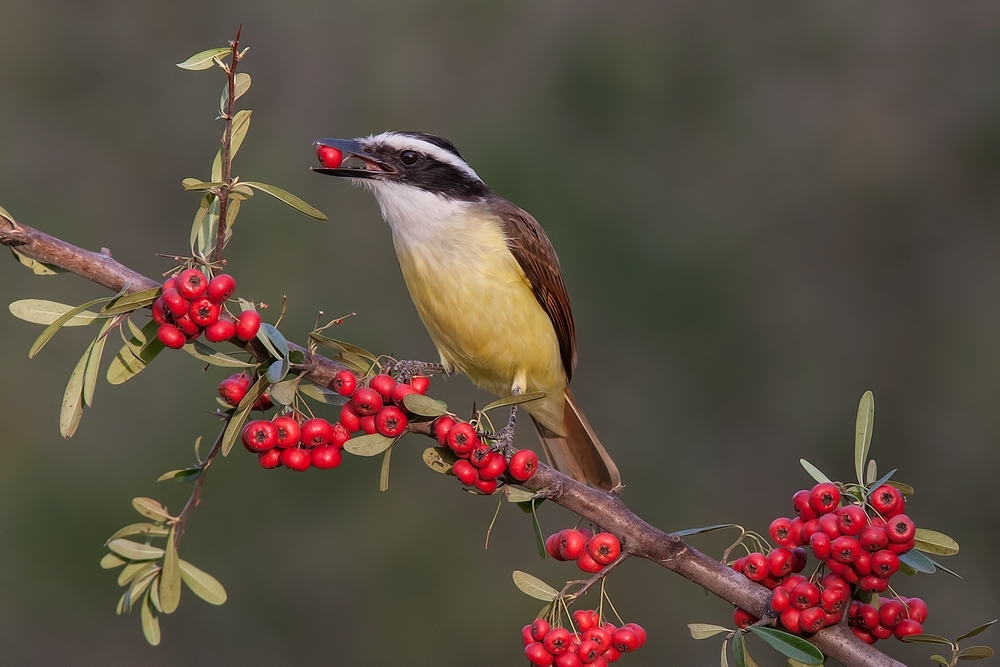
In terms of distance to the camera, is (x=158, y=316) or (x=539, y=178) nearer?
(x=158, y=316)

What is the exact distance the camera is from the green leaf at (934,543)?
6.59ft

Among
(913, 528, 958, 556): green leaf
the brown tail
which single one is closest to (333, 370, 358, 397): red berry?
(913, 528, 958, 556): green leaf

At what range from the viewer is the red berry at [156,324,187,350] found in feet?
6.32

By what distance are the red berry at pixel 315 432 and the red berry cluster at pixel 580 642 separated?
613 millimetres

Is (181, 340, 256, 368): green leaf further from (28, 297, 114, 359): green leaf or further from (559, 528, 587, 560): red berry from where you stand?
(559, 528, 587, 560): red berry

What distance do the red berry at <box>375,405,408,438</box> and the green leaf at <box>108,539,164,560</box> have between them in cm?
54

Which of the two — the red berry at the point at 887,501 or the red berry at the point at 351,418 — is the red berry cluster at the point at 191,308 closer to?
the red berry at the point at 351,418

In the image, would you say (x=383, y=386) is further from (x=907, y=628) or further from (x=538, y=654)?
(x=907, y=628)

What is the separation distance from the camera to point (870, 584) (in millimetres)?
2020

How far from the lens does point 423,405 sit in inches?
81.7

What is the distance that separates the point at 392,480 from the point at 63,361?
2473 mm

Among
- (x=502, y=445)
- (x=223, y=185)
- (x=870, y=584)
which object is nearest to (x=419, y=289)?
(x=502, y=445)

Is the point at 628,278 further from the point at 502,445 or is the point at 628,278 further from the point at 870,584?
the point at 870,584

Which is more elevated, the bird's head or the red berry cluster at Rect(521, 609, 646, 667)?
the bird's head
